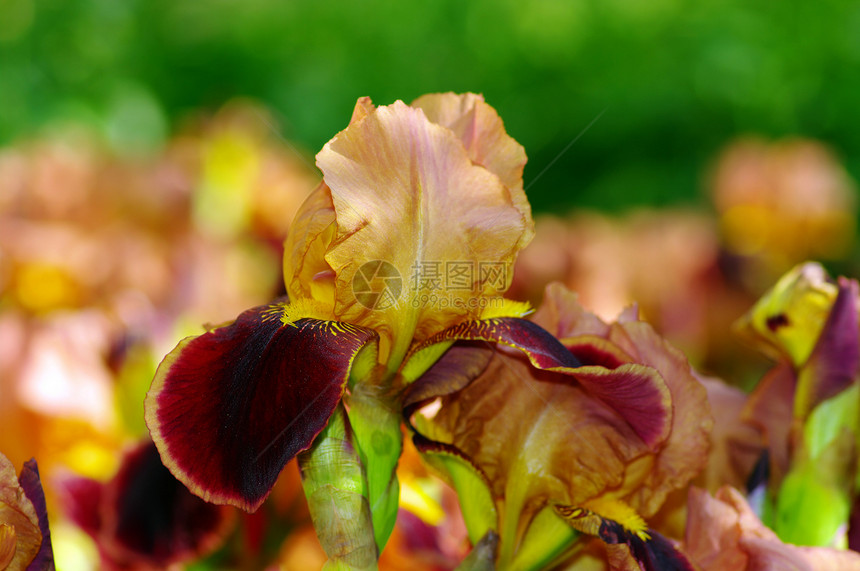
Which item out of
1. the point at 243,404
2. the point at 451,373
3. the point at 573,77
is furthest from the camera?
the point at 573,77

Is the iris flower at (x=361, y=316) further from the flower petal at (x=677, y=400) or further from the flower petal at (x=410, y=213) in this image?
the flower petal at (x=677, y=400)

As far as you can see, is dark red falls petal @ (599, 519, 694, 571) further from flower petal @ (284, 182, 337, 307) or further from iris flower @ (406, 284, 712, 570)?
flower petal @ (284, 182, 337, 307)

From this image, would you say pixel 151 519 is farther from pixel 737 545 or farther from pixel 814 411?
pixel 814 411

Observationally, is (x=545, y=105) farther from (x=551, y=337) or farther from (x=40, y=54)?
(x=551, y=337)

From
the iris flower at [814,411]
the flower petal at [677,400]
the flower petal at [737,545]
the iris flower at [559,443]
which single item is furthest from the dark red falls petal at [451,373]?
the iris flower at [814,411]

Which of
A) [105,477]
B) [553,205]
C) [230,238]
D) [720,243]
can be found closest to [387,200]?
[105,477]

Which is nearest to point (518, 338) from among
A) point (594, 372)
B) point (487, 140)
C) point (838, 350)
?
point (594, 372)
